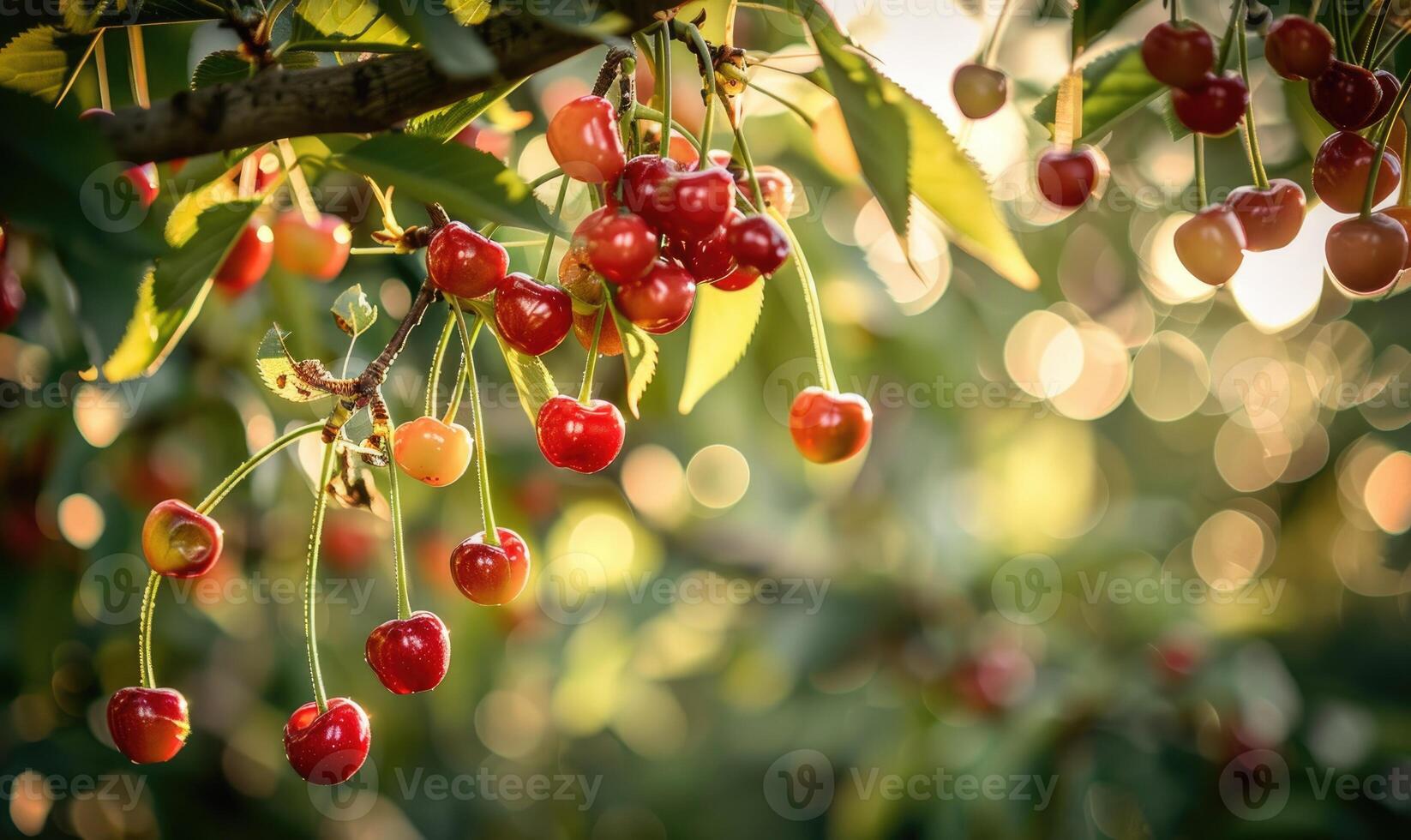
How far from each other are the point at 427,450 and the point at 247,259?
0.38 metres

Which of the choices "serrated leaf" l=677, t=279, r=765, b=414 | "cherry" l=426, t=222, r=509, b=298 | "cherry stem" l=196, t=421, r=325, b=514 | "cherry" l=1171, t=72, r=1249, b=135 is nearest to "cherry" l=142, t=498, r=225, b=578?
"cherry stem" l=196, t=421, r=325, b=514

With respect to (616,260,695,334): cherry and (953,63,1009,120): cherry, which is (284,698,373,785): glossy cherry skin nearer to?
(616,260,695,334): cherry

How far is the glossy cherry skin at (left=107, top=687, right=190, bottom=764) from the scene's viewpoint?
723 mm

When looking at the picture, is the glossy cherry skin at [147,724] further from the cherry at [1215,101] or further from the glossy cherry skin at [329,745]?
the cherry at [1215,101]

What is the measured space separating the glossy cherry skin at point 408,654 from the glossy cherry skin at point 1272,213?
2.18ft

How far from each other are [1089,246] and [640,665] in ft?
6.33

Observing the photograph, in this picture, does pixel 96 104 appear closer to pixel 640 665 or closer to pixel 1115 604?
pixel 640 665

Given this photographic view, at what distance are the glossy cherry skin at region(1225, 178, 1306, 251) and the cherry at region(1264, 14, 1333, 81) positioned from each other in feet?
0.30

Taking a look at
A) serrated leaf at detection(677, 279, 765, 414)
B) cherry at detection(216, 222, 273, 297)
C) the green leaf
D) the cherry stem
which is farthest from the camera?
cherry at detection(216, 222, 273, 297)

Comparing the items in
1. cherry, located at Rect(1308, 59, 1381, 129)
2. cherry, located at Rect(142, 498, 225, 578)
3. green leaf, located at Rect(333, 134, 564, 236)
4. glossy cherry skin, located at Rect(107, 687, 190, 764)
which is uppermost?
green leaf, located at Rect(333, 134, 564, 236)

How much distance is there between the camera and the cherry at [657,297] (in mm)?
590

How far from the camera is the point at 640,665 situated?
2895 mm

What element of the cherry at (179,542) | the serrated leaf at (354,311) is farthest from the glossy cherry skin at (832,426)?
the cherry at (179,542)

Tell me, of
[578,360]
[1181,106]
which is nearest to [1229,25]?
[1181,106]
